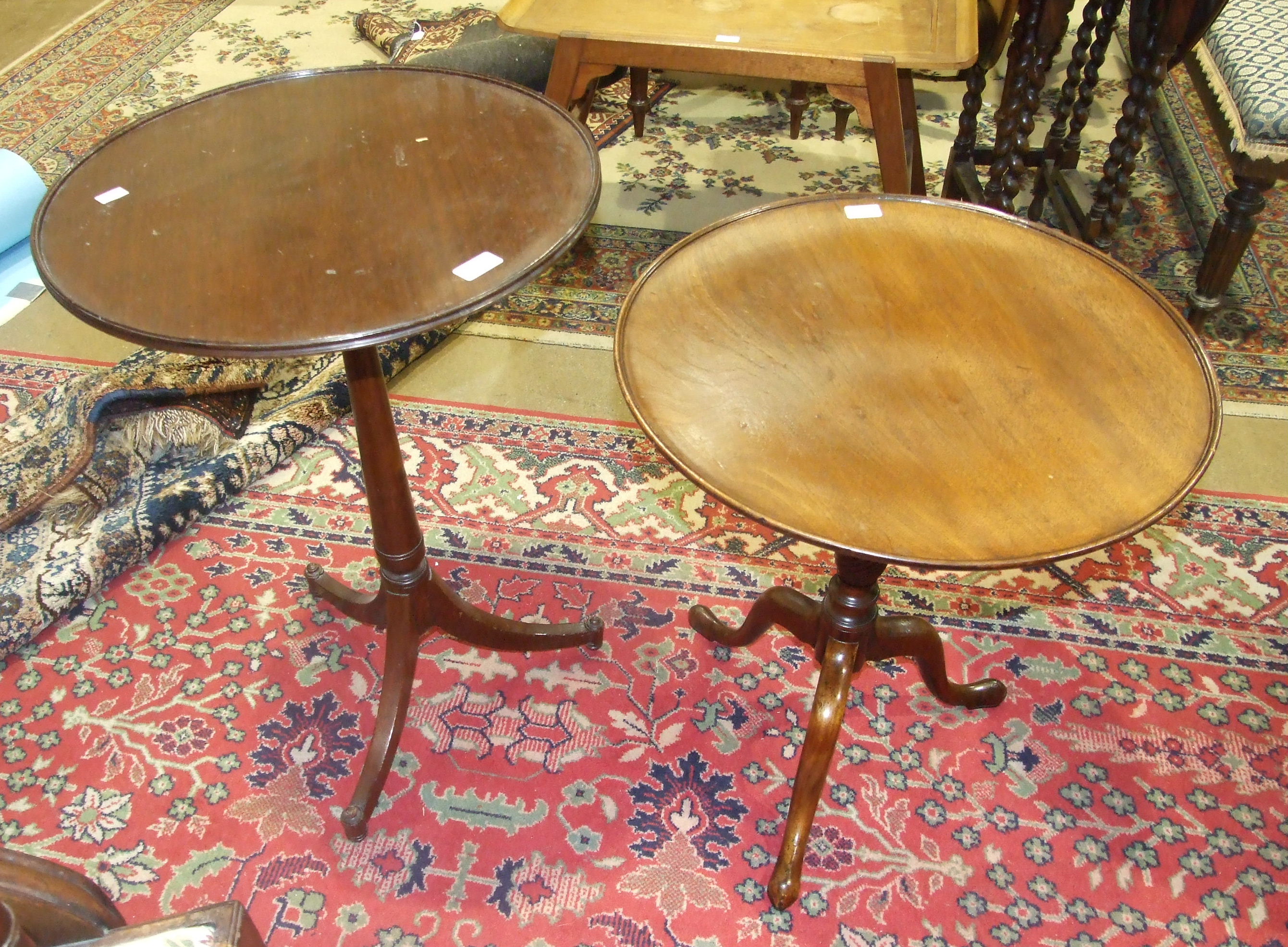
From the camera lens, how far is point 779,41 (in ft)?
6.52

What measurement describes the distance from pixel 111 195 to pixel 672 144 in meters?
2.22

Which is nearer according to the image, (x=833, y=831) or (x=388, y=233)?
(x=388, y=233)

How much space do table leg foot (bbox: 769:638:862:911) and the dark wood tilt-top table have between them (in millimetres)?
616

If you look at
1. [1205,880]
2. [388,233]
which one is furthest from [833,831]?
[388,233]

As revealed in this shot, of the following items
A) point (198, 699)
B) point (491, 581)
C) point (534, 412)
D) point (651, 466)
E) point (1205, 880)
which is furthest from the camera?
point (534, 412)

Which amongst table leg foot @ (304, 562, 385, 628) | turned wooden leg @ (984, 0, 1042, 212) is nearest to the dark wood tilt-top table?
table leg foot @ (304, 562, 385, 628)

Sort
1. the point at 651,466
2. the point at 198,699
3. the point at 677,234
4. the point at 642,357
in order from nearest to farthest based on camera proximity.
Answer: the point at 642,357
the point at 198,699
the point at 651,466
the point at 677,234

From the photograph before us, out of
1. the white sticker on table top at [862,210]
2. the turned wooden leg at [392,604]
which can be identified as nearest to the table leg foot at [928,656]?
the turned wooden leg at [392,604]

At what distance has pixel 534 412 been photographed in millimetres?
2232

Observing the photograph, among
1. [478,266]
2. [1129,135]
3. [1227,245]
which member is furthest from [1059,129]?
[478,266]

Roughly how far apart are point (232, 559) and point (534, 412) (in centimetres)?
71

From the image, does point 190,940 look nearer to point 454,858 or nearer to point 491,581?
point 454,858

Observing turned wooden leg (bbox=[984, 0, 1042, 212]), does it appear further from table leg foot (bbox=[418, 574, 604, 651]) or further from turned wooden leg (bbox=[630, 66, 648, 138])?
table leg foot (bbox=[418, 574, 604, 651])

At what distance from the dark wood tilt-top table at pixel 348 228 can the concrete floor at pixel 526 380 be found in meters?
0.78
